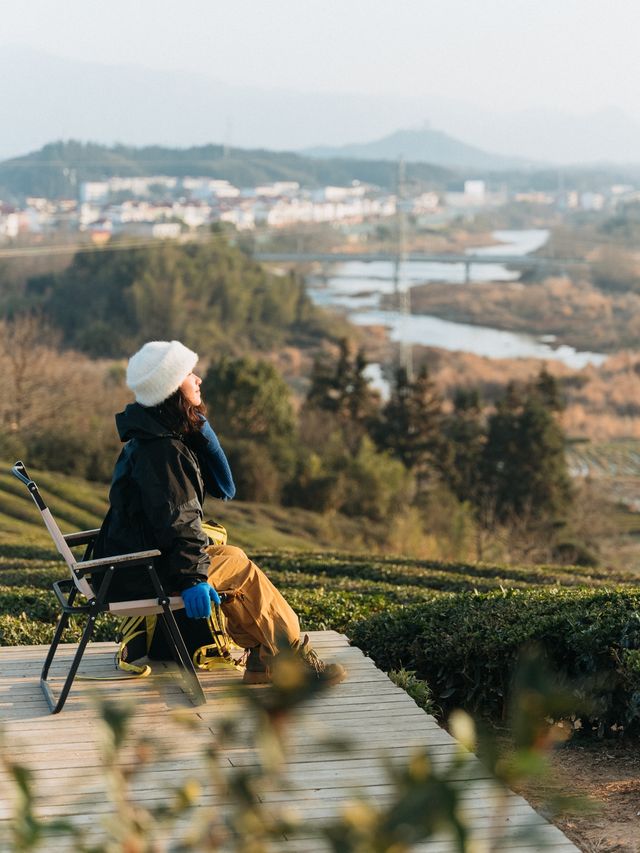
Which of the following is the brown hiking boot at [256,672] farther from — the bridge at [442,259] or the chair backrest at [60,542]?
the bridge at [442,259]

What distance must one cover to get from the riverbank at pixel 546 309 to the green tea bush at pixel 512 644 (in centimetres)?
10024

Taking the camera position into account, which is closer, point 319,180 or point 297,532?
point 297,532

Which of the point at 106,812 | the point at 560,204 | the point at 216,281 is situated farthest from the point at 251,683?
the point at 560,204

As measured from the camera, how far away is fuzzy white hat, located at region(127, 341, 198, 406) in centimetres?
495

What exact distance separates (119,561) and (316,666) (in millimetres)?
1000

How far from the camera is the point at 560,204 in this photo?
150750mm

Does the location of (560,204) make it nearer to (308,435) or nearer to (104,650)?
(308,435)

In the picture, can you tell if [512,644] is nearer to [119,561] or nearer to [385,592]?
[119,561]

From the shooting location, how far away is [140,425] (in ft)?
16.1

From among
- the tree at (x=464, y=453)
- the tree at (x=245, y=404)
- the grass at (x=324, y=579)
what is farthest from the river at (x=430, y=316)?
the grass at (x=324, y=579)

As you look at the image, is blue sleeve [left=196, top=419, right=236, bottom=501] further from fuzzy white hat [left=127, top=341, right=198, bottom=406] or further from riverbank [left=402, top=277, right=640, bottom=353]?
riverbank [left=402, top=277, right=640, bottom=353]

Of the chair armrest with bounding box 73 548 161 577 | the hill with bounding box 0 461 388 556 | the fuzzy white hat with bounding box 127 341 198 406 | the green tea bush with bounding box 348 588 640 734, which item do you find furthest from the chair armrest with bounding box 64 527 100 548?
the hill with bounding box 0 461 388 556

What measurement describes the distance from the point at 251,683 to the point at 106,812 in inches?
61.3

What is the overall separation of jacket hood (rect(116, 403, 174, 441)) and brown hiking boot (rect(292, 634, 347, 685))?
3.50 feet
